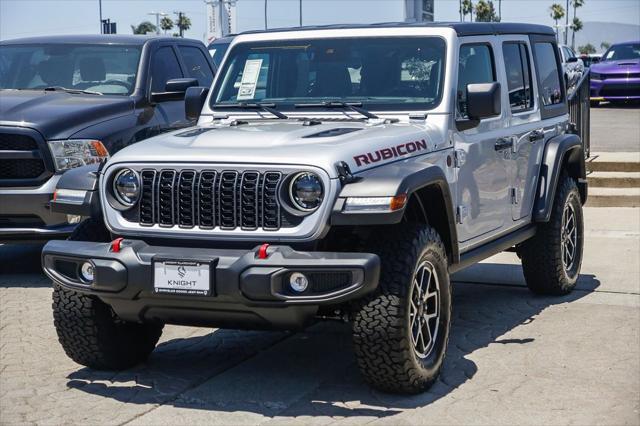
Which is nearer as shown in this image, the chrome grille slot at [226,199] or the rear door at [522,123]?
the chrome grille slot at [226,199]

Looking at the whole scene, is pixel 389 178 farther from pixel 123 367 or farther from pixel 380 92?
pixel 123 367

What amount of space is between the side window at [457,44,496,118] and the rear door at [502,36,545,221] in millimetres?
291

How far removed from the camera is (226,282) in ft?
17.3

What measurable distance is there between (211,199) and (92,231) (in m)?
0.85

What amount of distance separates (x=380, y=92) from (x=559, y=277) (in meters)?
2.34

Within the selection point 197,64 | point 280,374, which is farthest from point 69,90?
point 280,374

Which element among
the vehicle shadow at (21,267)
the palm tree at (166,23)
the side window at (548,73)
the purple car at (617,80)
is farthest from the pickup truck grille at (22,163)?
the palm tree at (166,23)

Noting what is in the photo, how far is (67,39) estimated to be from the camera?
10.3m

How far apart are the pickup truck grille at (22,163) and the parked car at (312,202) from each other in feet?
6.39

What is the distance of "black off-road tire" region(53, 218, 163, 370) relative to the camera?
5934 mm

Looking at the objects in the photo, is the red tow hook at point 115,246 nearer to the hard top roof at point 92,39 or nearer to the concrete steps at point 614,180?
the hard top roof at point 92,39

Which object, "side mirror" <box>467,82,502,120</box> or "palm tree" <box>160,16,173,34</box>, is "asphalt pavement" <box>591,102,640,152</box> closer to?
"side mirror" <box>467,82,502,120</box>

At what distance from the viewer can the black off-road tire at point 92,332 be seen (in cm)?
593

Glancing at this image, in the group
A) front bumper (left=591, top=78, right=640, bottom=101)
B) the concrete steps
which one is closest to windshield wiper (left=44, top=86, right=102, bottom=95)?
the concrete steps
